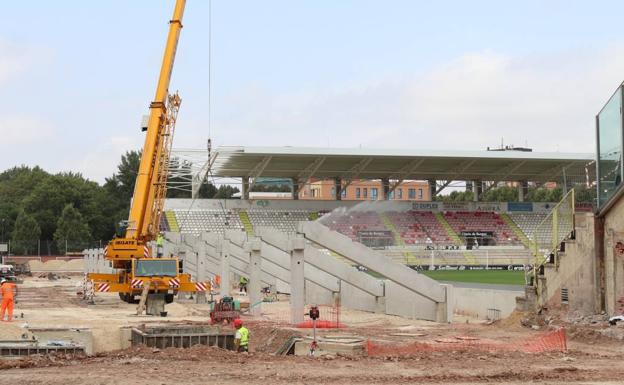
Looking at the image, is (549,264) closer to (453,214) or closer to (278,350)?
(278,350)

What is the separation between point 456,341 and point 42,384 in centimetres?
933

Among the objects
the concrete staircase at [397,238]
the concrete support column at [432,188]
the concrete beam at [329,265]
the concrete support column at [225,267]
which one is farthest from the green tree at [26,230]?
the concrete beam at [329,265]

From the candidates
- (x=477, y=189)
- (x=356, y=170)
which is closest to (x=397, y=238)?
(x=356, y=170)

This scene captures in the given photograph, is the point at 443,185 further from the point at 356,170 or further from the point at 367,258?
the point at 367,258

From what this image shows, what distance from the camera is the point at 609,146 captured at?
21.0 m

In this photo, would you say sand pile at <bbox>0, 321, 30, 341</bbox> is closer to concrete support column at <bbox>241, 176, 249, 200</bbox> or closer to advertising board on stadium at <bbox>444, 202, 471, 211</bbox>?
concrete support column at <bbox>241, 176, 249, 200</bbox>

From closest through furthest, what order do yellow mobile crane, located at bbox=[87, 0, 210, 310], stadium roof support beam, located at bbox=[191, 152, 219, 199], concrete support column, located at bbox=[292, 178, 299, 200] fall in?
yellow mobile crane, located at bbox=[87, 0, 210, 310] → stadium roof support beam, located at bbox=[191, 152, 219, 199] → concrete support column, located at bbox=[292, 178, 299, 200]

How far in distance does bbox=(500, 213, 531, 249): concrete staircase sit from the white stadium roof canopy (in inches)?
131

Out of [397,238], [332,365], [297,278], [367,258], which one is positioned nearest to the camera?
[332,365]

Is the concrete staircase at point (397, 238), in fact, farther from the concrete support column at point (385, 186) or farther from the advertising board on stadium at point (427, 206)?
the advertising board on stadium at point (427, 206)

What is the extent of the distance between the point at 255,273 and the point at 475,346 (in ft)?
39.9

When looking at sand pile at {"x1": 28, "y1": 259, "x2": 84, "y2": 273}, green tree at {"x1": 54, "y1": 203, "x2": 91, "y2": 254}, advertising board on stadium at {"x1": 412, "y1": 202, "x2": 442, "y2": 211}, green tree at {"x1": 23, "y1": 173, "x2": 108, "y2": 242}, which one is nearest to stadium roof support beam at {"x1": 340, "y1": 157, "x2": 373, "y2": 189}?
advertising board on stadium at {"x1": 412, "y1": 202, "x2": 442, "y2": 211}

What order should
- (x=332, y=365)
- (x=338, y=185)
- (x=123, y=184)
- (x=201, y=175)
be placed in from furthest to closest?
(x=123, y=184), (x=338, y=185), (x=201, y=175), (x=332, y=365)

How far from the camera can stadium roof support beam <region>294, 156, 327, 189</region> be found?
6582 cm
